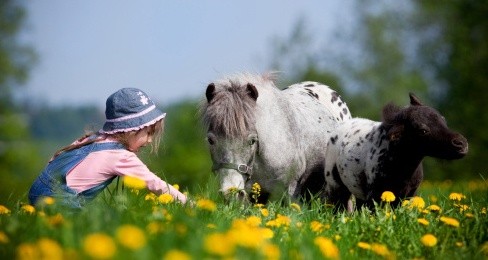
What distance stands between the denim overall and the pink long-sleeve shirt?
0.05m

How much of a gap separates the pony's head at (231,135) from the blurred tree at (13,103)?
3217cm

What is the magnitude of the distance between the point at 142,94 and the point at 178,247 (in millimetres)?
2860

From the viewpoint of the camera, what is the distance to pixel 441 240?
15.2 feet

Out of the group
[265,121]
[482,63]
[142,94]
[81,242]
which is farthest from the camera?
[482,63]

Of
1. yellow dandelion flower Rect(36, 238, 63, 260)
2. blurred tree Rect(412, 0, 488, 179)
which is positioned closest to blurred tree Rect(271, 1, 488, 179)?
blurred tree Rect(412, 0, 488, 179)

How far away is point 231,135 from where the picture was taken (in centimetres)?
636

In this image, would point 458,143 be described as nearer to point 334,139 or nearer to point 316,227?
point 334,139

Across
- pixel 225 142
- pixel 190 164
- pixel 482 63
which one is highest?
pixel 225 142

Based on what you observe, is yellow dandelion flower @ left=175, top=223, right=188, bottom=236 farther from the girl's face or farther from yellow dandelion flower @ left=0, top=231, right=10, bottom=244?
the girl's face

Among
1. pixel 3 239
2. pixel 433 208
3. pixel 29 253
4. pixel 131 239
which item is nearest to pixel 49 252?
pixel 29 253

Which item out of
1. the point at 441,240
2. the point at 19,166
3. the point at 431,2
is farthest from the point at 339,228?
the point at 19,166

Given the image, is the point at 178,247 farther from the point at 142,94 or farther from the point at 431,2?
the point at 431,2

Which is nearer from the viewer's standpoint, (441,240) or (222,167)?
(441,240)

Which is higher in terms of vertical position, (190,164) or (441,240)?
(441,240)
